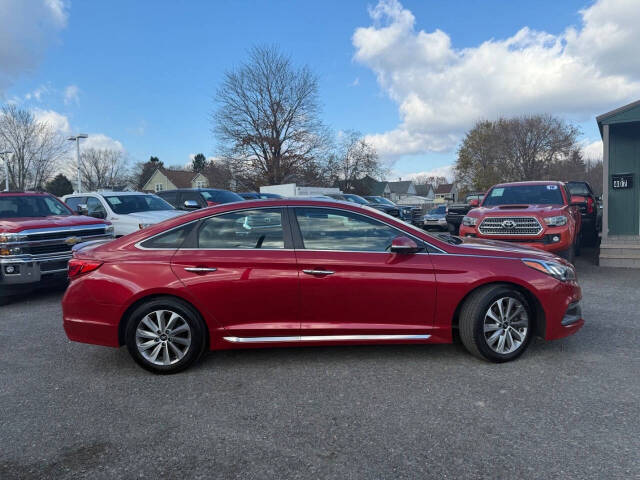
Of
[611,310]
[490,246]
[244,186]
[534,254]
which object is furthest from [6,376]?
[244,186]

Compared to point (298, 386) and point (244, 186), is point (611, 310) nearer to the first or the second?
point (298, 386)

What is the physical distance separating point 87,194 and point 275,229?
8164 millimetres

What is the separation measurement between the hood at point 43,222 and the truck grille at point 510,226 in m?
7.05

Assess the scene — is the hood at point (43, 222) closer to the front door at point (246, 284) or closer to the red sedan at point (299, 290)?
the red sedan at point (299, 290)

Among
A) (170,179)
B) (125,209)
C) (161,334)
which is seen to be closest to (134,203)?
(125,209)

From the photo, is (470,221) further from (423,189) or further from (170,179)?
(423,189)

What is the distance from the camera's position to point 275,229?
13.9 feet

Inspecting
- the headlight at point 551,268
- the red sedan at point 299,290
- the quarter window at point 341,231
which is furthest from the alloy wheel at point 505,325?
the quarter window at point 341,231

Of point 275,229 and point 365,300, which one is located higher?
point 275,229

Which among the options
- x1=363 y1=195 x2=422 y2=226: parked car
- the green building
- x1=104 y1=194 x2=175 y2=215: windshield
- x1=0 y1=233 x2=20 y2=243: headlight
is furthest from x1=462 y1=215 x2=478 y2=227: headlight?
x1=363 y1=195 x2=422 y2=226: parked car

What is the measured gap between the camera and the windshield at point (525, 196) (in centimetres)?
946

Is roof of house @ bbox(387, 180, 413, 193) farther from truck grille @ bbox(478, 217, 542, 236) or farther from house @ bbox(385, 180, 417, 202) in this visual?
truck grille @ bbox(478, 217, 542, 236)

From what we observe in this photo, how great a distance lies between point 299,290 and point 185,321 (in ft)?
3.45

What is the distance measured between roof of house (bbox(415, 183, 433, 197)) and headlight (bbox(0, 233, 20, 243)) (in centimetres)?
10939
